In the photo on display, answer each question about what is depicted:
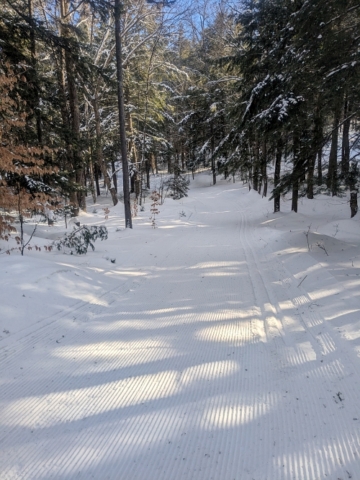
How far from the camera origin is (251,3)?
1215 centimetres

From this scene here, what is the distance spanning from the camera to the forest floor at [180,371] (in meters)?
2.00

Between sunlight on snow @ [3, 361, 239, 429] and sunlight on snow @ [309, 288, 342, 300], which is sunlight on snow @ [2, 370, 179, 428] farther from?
sunlight on snow @ [309, 288, 342, 300]

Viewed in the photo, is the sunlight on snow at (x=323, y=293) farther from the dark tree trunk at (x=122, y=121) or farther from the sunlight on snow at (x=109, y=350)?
the dark tree trunk at (x=122, y=121)

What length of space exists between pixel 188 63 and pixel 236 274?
29.5 meters

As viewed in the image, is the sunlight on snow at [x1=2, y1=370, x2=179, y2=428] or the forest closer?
the sunlight on snow at [x1=2, y1=370, x2=179, y2=428]

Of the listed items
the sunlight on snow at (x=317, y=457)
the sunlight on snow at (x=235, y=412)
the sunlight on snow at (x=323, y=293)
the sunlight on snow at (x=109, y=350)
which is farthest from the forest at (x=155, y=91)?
the sunlight on snow at (x=317, y=457)

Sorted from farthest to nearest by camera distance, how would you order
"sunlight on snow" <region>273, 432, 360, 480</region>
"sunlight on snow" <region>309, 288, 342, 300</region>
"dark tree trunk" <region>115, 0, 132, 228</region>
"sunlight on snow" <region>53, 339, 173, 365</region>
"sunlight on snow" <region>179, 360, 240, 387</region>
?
"dark tree trunk" <region>115, 0, 132, 228</region> < "sunlight on snow" <region>309, 288, 342, 300</region> < "sunlight on snow" <region>53, 339, 173, 365</region> < "sunlight on snow" <region>179, 360, 240, 387</region> < "sunlight on snow" <region>273, 432, 360, 480</region>

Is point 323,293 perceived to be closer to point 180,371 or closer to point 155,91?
point 180,371

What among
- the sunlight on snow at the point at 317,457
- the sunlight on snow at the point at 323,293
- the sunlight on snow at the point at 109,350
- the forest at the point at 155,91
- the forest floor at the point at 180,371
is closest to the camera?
the sunlight on snow at the point at 317,457

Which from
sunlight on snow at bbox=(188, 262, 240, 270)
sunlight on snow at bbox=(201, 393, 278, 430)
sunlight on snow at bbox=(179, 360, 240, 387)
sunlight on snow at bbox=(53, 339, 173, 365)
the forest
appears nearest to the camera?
sunlight on snow at bbox=(201, 393, 278, 430)

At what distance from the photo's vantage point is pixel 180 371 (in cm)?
294

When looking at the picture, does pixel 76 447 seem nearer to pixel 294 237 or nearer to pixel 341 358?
pixel 341 358

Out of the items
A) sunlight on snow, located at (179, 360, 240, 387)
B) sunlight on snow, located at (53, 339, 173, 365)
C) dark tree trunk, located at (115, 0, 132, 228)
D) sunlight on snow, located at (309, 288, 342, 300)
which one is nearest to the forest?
dark tree trunk, located at (115, 0, 132, 228)

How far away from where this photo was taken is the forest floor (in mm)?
1999
